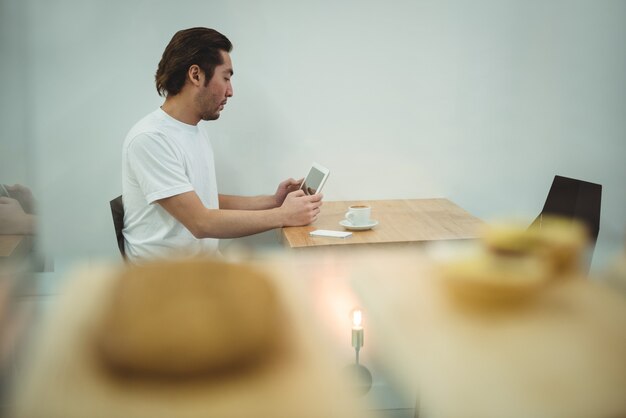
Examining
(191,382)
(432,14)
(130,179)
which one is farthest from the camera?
(432,14)

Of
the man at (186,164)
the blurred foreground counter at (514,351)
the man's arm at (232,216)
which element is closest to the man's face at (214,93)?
the man at (186,164)

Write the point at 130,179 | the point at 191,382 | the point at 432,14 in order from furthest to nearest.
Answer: the point at 432,14
the point at 130,179
the point at 191,382

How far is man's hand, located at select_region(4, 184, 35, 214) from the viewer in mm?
221

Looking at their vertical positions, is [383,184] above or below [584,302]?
below

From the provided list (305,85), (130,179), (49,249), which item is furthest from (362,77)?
(49,249)

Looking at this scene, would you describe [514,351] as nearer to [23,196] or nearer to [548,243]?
[548,243]

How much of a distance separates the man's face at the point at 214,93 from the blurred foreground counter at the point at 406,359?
84 cm

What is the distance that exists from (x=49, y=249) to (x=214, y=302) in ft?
0.32

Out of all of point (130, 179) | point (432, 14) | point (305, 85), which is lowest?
point (130, 179)

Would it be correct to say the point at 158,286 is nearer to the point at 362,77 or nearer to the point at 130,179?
the point at 130,179

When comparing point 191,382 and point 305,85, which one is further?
point 305,85

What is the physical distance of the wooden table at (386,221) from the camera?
97 cm

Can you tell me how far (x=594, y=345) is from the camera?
154 millimetres

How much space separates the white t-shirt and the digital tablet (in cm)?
21
